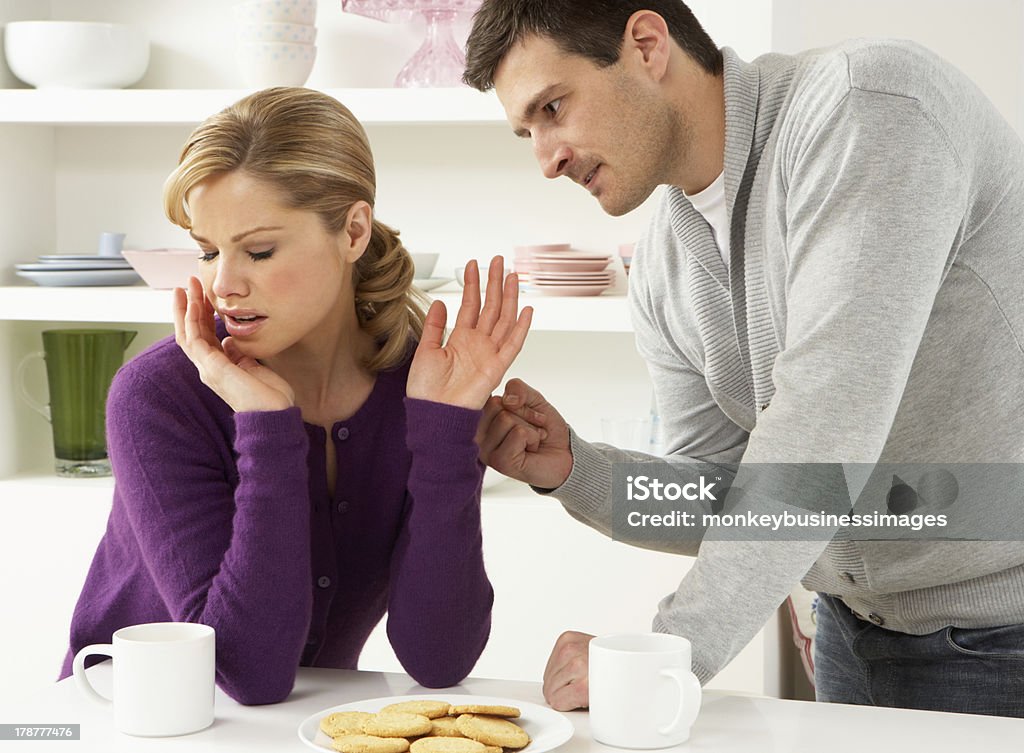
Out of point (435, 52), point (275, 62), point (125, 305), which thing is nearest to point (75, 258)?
point (125, 305)

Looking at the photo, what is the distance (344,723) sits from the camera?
111 centimetres

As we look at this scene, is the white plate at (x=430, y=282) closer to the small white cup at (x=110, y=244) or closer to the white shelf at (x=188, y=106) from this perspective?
the white shelf at (x=188, y=106)

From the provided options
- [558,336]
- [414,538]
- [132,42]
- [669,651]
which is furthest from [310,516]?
[132,42]

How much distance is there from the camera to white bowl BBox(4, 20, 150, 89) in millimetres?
2801

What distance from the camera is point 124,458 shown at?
134 centimetres

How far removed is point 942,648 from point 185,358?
970 mm

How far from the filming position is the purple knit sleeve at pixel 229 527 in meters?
1.28

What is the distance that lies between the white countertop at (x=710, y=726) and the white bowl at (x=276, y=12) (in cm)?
176

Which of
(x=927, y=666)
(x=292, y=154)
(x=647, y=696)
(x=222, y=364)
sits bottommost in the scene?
(x=927, y=666)

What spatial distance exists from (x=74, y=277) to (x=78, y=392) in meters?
0.26

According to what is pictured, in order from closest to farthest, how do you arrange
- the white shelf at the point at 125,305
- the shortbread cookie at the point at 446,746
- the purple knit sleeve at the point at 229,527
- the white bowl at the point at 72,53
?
the shortbread cookie at the point at 446,746 → the purple knit sleeve at the point at 229,527 → the white shelf at the point at 125,305 → the white bowl at the point at 72,53

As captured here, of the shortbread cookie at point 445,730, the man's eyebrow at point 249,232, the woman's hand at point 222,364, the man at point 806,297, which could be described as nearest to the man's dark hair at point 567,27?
the man at point 806,297

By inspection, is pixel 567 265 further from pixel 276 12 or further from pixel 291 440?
pixel 291 440

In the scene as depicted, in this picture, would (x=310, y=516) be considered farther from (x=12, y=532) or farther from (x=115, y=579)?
(x=12, y=532)
